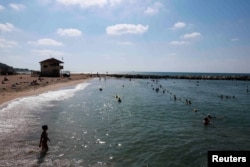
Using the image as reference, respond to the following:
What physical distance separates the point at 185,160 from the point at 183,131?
7343 mm

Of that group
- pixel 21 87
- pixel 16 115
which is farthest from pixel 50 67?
pixel 16 115

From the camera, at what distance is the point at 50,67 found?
304 ft

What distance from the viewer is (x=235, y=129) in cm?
2469

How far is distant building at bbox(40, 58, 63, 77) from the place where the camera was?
9193 cm

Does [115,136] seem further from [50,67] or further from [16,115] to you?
[50,67]

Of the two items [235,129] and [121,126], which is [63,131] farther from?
[235,129]

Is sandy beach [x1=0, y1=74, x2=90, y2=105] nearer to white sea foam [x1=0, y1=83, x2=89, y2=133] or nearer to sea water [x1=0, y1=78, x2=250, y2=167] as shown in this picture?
white sea foam [x1=0, y1=83, x2=89, y2=133]

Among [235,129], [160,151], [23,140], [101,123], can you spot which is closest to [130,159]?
[160,151]

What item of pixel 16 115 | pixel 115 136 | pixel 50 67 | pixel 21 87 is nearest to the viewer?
pixel 115 136

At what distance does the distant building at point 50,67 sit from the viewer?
302 ft

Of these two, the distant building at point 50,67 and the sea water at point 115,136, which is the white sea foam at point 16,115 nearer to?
the sea water at point 115,136

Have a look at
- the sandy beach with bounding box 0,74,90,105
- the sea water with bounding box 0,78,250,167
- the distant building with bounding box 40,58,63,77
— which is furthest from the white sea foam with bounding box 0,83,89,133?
the distant building with bounding box 40,58,63,77

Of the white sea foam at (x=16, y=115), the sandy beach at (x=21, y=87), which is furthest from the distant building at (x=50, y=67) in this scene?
the white sea foam at (x=16, y=115)

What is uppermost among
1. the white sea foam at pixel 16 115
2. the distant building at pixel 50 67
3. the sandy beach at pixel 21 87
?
the distant building at pixel 50 67
